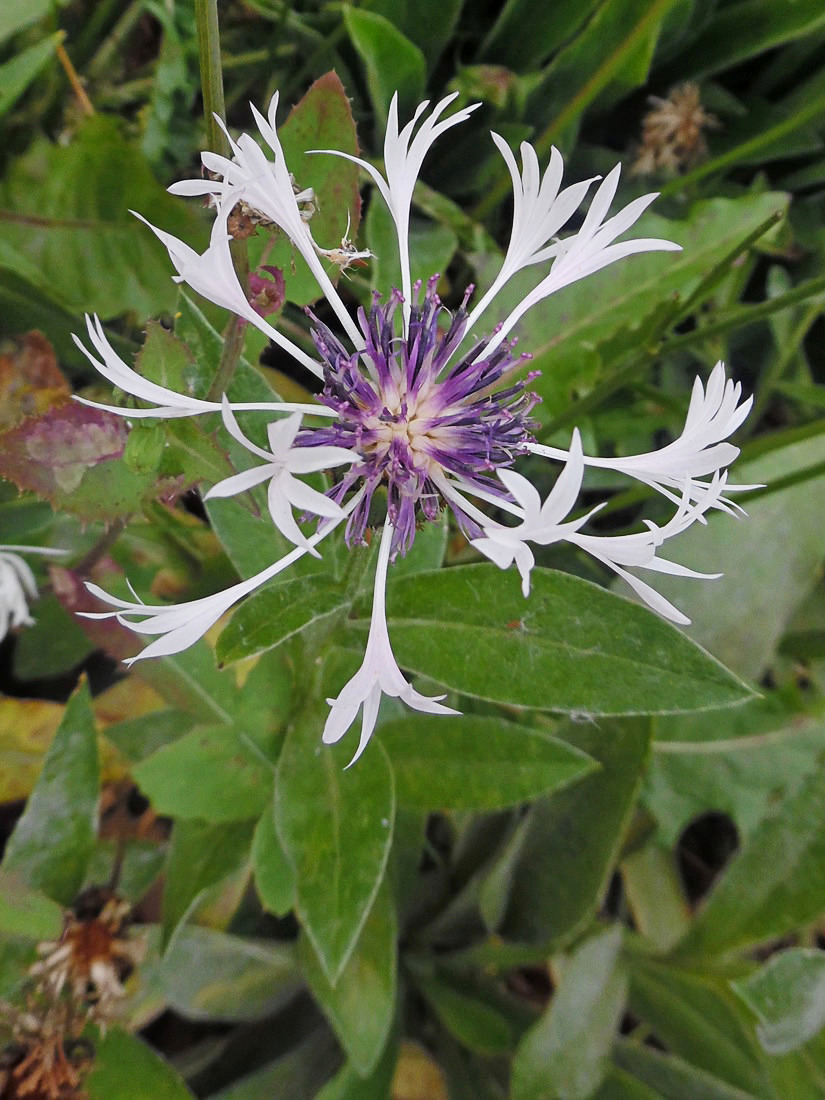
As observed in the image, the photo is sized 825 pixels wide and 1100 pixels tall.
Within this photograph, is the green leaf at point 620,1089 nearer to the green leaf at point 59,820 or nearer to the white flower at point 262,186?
the green leaf at point 59,820

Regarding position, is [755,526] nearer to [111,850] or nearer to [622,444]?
[622,444]

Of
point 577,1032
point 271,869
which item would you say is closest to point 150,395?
point 271,869

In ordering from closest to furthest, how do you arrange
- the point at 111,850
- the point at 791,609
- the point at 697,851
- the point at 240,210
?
the point at 240,210, the point at 111,850, the point at 791,609, the point at 697,851

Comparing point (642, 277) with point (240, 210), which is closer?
point (240, 210)

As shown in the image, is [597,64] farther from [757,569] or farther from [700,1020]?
[700,1020]

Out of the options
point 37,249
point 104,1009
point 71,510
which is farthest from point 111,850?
point 37,249

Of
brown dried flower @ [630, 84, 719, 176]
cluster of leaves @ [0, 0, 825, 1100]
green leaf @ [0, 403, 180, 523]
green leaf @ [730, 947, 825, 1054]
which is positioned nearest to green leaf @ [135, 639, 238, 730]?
cluster of leaves @ [0, 0, 825, 1100]
